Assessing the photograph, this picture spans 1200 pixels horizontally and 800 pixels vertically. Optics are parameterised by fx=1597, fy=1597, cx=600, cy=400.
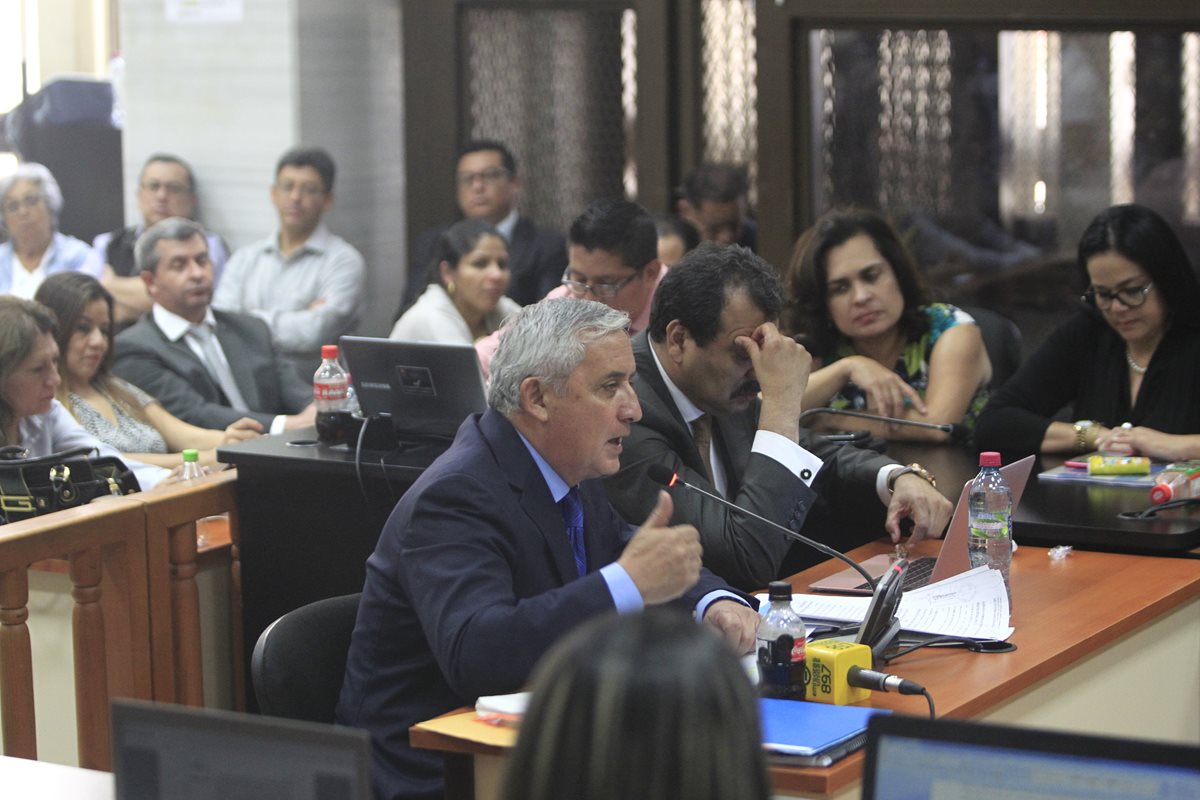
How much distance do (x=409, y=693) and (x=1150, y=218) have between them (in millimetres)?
2220

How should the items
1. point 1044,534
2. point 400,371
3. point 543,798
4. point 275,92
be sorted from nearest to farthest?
point 543,798 → point 1044,534 → point 400,371 → point 275,92

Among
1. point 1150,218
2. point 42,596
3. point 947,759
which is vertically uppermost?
point 1150,218

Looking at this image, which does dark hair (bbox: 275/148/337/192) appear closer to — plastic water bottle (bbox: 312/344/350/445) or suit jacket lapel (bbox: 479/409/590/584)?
plastic water bottle (bbox: 312/344/350/445)

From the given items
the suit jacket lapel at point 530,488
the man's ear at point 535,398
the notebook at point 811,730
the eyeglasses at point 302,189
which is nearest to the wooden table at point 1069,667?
the notebook at point 811,730

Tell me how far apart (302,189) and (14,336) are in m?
2.21

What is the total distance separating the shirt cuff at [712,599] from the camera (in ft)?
7.55

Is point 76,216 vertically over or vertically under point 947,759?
Result: over

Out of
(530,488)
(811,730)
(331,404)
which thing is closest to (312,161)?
(331,404)

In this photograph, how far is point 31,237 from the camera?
6250mm

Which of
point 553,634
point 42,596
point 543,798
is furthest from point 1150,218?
point 543,798

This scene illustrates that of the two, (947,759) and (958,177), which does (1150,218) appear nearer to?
(958,177)

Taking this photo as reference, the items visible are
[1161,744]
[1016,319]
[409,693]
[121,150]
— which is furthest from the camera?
[121,150]

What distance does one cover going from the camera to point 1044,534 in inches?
117

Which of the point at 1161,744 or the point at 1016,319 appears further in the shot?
the point at 1016,319
